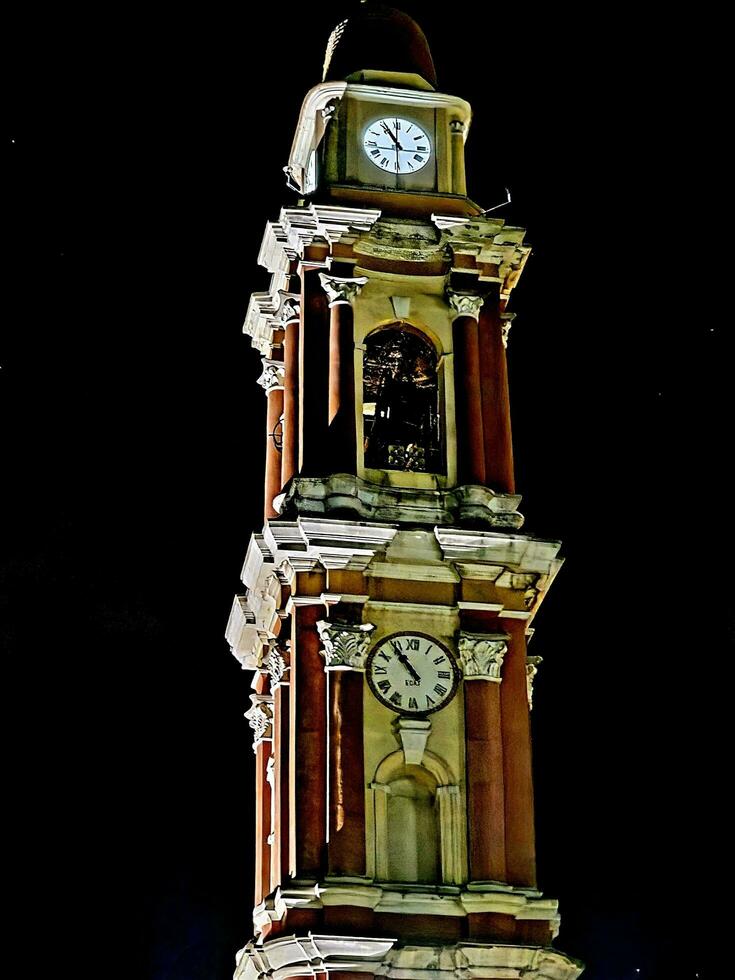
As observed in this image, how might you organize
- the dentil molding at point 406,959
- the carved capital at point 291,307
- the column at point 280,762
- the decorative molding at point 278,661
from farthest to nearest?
the carved capital at point 291,307 < the decorative molding at point 278,661 < the column at point 280,762 < the dentil molding at point 406,959

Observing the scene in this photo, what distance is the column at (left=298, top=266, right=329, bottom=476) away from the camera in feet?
103

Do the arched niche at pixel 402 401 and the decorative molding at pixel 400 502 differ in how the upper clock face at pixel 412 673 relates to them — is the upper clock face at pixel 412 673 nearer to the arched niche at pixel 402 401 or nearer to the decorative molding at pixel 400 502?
the decorative molding at pixel 400 502

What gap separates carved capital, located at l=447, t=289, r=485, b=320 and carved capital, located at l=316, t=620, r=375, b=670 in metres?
6.12

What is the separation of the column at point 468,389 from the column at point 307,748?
143 inches

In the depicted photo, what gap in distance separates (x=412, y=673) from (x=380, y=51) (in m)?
12.6

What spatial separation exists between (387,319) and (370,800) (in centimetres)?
834

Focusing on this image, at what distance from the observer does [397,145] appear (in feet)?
114

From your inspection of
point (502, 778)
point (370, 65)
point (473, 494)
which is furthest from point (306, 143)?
point (502, 778)

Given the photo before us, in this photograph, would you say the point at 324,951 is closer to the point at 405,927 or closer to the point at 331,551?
the point at 405,927

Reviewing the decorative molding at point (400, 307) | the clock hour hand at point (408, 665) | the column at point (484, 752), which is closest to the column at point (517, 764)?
the column at point (484, 752)

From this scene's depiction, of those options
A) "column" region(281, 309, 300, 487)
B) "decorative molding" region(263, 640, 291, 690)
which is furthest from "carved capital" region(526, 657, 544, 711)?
"column" region(281, 309, 300, 487)

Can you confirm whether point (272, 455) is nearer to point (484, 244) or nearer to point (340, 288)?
point (340, 288)

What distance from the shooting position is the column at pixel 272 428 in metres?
33.8

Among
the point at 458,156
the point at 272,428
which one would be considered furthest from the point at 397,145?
the point at 272,428
